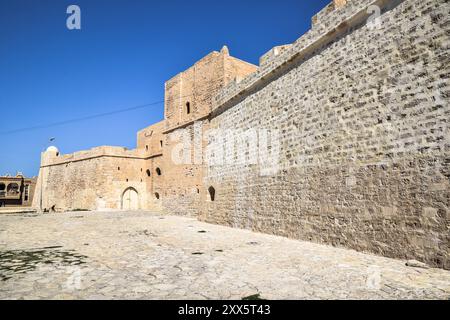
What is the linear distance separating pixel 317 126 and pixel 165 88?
493 inches

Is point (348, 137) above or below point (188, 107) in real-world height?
below

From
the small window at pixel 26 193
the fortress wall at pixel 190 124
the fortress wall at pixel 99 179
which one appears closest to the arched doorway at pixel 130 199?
the fortress wall at pixel 99 179

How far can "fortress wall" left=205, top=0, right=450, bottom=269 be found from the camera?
4262 millimetres

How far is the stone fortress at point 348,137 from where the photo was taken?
4.30 metres

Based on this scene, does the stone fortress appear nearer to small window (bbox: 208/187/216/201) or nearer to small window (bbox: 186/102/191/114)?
small window (bbox: 208/187/216/201)

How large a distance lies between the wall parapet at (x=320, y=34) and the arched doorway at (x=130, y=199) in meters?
16.0

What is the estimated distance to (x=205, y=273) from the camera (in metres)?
3.83

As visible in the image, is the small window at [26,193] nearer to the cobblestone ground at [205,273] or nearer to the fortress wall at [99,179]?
the fortress wall at [99,179]

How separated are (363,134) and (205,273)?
379 centimetres

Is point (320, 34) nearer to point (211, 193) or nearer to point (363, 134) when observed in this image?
point (363, 134)

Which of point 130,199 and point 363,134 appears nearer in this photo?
point 363,134

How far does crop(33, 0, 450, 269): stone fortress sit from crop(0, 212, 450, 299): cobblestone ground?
67 centimetres

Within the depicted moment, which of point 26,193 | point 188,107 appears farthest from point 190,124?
point 26,193
